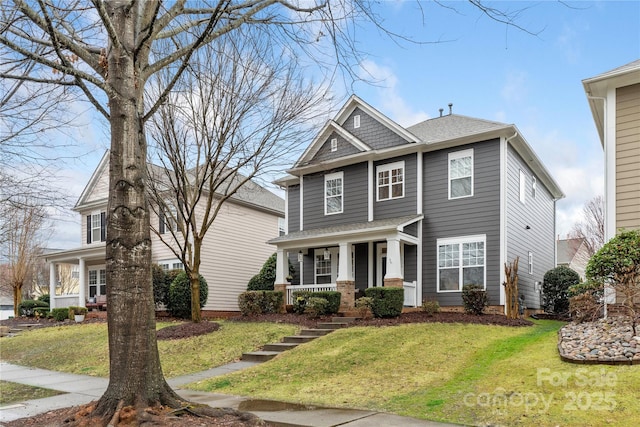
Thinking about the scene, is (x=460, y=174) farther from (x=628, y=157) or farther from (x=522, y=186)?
(x=628, y=157)

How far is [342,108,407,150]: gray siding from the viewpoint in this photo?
1864cm

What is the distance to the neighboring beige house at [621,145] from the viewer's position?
11977mm

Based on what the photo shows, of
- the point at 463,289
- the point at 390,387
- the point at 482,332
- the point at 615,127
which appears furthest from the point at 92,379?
the point at 615,127

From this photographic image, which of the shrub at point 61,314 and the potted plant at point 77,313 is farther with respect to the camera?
the shrub at point 61,314

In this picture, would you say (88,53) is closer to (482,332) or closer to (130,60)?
(130,60)

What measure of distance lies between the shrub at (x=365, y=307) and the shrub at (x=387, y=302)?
0.10 m

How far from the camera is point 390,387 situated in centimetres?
834

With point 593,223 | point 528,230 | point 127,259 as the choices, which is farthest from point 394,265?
point 593,223

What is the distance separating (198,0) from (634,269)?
922cm

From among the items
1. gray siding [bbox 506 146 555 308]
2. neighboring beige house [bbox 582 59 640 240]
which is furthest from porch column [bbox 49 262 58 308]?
neighboring beige house [bbox 582 59 640 240]

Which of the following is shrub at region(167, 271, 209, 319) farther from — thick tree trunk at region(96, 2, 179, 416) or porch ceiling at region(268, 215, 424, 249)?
thick tree trunk at region(96, 2, 179, 416)

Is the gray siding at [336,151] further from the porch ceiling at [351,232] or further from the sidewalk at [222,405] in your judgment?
the sidewalk at [222,405]

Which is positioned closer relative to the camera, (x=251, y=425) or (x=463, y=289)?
(x=251, y=425)

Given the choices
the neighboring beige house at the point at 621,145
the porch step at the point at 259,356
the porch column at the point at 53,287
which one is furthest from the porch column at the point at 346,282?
the porch column at the point at 53,287
